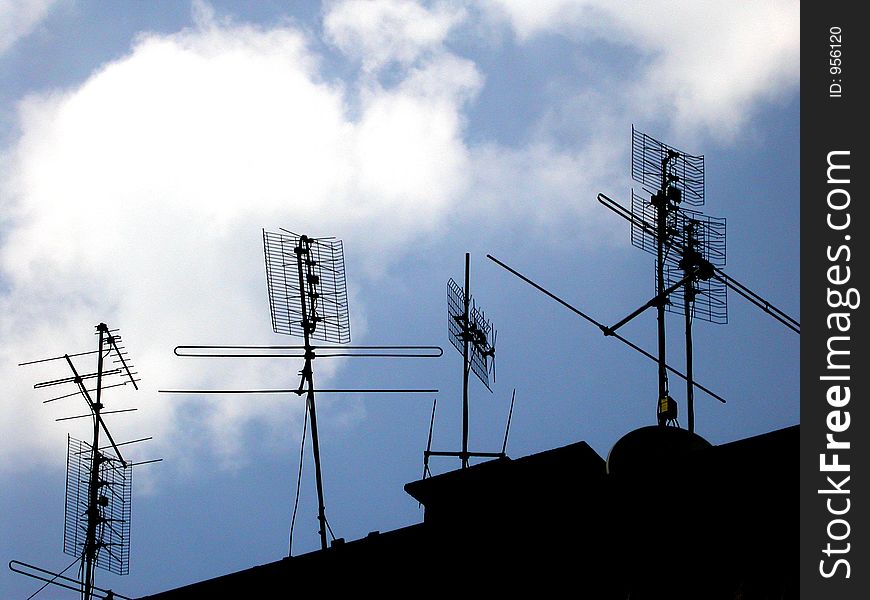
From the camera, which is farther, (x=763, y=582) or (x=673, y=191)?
(x=673, y=191)

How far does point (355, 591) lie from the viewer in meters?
11.0

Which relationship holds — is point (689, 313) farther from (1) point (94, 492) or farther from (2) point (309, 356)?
Result: (1) point (94, 492)

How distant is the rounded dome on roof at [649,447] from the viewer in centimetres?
1020

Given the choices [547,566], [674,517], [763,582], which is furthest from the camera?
[547,566]

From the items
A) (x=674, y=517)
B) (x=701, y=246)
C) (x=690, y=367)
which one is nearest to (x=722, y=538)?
(x=674, y=517)

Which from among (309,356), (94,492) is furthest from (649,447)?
(94,492)

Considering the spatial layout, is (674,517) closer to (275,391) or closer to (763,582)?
(763,582)

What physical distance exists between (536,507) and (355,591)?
2.16 metres

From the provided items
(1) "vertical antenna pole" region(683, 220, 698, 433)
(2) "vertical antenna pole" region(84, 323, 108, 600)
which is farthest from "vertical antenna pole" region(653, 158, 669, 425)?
(2) "vertical antenna pole" region(84, 323, 108, 600)

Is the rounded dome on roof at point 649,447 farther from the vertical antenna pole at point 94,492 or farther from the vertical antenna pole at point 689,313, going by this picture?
the vertical antenna pole at point 94,492

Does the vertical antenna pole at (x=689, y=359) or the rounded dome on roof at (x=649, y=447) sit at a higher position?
the vertical antenna pole at (x=689, y=359)

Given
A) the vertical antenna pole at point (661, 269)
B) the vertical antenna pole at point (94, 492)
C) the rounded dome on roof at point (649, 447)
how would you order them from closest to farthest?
1. the rounded dome on roof at point (649, 447)
2. the vertical antenna pole at point (661, 269)
3. the vertical antenna pole at point (94, 492)

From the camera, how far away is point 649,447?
34.2ft

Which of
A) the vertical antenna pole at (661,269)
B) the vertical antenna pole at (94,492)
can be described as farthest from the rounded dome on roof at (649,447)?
the vertical antenna pole at (94,492)
